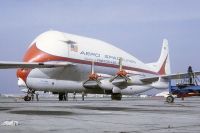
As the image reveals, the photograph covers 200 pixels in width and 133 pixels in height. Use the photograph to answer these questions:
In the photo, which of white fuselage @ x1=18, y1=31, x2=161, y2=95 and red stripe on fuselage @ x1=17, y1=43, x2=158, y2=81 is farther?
white fuselage @ x1=18, y1=31, x2=161, y2=95

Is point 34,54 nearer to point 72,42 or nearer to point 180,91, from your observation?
point 72,42

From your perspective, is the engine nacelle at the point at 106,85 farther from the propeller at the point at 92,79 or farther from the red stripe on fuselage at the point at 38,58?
the red stripe on fuselage at the point at 38,58

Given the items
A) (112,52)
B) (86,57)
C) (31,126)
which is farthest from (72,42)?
(31,126)

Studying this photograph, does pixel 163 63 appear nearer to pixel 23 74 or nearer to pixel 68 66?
pixel 68 66

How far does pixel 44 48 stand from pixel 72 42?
396 cm

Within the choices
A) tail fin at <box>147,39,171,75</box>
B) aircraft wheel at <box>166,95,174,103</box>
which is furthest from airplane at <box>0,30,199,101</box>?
tail fin at <box>147,39,171,75</box>

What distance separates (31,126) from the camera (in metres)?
14.2

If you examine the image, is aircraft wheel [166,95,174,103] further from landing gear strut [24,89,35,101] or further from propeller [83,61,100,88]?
landing gear strut [24,89,35,101]

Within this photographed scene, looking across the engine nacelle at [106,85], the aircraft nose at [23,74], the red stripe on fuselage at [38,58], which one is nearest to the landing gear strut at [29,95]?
the aircraft nose at [23,74]

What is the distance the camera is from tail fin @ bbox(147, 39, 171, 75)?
70.7 metres

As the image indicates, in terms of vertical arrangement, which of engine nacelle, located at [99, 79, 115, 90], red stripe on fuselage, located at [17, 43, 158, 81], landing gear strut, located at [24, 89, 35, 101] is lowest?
landing gear strut, located at [24, 89, 35, 101]

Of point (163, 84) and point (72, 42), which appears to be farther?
point (163, 84)

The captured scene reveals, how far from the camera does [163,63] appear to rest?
7369 cm

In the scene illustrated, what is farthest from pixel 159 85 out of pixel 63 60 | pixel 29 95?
pixel 29 95
